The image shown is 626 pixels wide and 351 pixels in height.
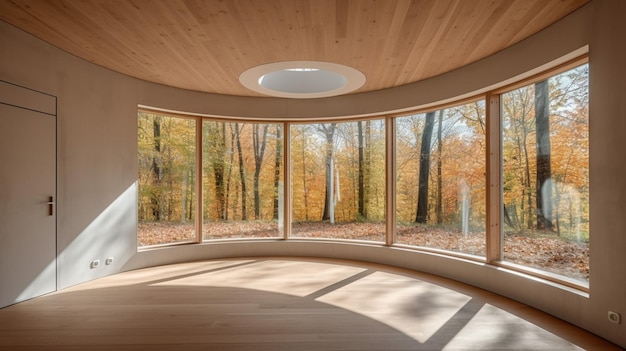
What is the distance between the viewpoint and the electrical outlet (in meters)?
2.57

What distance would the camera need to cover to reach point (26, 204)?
352 centimetres

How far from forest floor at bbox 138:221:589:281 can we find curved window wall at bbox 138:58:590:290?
0.05ft

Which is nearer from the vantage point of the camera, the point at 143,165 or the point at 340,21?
the point at 340,21

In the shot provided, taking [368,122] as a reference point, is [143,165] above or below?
below

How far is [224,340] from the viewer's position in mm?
2670

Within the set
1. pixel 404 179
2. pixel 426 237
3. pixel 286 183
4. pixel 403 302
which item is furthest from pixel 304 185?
pixel 403 302

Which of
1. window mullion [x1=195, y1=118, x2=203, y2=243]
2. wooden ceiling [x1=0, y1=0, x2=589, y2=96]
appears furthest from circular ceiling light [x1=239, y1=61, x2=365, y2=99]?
window mullion [x1=195, y1=118, x2=203, y2=243]

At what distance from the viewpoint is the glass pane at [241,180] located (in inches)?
225

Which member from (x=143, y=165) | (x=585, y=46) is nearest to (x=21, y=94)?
(x=143, y=165)

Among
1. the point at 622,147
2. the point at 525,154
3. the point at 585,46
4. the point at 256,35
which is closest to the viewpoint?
the point at 622,147

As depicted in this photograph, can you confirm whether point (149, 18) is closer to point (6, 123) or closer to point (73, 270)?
point (6, 123)

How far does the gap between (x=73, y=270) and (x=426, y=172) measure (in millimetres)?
5120

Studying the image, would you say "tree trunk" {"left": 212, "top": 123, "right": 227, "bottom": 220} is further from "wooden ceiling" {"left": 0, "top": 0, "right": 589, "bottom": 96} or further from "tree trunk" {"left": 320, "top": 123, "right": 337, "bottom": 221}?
"tree trunk" {"left": 320, "top": 123, "right": 337, "bottom": 221}

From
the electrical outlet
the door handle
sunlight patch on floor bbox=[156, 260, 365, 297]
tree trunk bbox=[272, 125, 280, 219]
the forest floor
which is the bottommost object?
sunlight patch on floor bbox=[156, 260, 365, 297]
